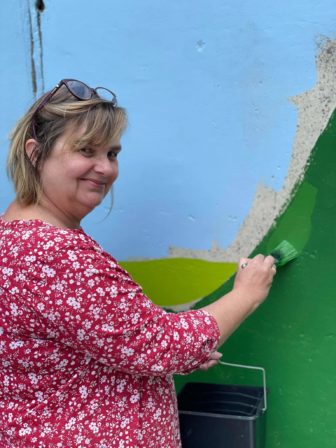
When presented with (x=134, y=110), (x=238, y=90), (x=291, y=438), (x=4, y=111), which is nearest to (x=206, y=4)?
(x=238, y=90)

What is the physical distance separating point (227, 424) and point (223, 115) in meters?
0.90

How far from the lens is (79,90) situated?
1.42 m

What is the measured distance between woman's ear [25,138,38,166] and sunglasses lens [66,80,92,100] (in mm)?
150

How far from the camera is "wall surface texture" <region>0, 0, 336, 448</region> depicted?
1712mm

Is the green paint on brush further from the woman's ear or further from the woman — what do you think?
the woman's ear

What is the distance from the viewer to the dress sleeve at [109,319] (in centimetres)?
125

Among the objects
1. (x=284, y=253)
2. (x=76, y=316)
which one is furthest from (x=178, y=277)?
(x=76, y=316)

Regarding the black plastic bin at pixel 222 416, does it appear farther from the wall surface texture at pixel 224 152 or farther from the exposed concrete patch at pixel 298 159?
the exposed concrete patch at pixel 298 159

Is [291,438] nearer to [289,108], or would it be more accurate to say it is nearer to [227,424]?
[227,424]

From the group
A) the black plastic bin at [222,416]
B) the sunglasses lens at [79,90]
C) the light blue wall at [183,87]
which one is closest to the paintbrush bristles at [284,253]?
the light blue wall at [183,87]

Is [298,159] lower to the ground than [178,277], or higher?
higher

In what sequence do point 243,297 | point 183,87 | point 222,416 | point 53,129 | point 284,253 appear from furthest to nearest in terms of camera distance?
point 183,87, point 284,253, point 222,416, point 243,297, point 53,129

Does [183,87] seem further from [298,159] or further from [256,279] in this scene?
[256,279]

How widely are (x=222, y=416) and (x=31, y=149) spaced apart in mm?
863
